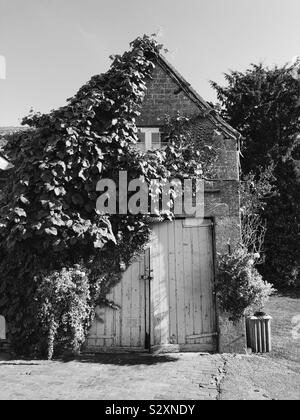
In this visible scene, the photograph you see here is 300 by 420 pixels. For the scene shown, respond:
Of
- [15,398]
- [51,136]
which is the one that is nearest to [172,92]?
[51,136]

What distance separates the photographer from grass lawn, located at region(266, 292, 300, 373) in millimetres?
6756

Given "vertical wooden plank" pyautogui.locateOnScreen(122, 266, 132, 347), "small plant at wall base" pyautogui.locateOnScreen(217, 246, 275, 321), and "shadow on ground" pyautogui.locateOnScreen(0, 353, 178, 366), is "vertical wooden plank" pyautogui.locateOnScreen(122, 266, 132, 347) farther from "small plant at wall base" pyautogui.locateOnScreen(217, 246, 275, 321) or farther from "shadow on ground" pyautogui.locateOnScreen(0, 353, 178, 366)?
"small plant at wall base" pyautogui.locateOnScreen(217, 246, 275, 321)

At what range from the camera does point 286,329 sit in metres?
9.00

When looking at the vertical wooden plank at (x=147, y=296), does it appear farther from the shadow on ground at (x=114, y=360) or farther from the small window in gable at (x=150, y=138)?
the small window in gable at (x=150, y=138)

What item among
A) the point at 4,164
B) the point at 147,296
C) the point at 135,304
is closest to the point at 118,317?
the point at 135,304

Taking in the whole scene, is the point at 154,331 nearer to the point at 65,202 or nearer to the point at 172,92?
the point at 65,202

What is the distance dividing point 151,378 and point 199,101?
6.22 meters

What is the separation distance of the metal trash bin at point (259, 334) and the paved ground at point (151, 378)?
468 millimetres

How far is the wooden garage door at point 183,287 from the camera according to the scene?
23.2 feet

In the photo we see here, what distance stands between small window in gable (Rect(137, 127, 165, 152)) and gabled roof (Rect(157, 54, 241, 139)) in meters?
1.19

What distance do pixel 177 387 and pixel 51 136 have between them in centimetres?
501

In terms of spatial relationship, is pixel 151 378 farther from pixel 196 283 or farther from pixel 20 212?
pixel 20 212

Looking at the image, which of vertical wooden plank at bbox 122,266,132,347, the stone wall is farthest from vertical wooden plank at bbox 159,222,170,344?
the stone wall

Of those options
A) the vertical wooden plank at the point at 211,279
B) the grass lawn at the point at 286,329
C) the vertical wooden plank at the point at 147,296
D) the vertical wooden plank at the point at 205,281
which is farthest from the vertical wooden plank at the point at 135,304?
the grass lawn at the point at 286,329
